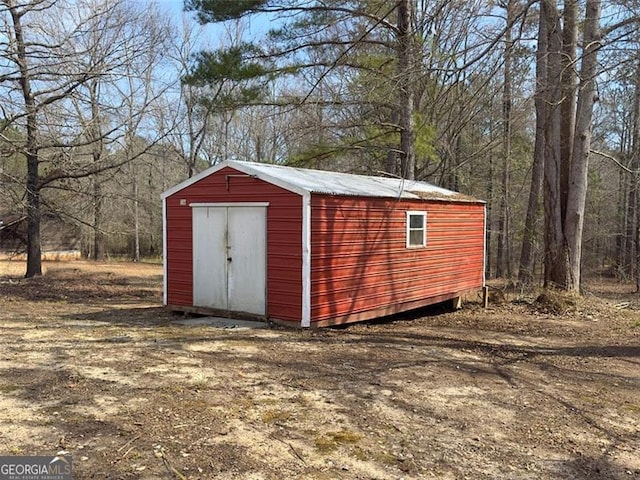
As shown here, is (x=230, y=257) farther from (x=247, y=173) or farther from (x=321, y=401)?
(x=321, y=401)

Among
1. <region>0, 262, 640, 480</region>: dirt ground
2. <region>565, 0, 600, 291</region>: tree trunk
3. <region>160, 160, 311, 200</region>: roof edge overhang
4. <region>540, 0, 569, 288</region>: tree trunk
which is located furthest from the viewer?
<region>540, 0, 569, 288</region>: tree trunk

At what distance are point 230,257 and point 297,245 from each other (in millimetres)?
1449

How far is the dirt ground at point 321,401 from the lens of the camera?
3.69 metres

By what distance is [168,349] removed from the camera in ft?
22.6

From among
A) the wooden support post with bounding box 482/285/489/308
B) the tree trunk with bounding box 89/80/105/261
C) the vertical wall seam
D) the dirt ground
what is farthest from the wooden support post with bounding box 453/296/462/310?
the tree trunk with bounding box 89/80/105/261

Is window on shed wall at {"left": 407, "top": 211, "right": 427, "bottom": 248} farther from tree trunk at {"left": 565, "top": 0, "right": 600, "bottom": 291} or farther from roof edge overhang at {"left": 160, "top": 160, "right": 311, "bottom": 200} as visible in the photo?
tree trunk at {"left": 565, "top": 0, "right": 600, "bottom": 291}

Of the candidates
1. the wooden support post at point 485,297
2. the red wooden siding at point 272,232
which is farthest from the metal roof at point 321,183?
the wooden support post at point 485,297

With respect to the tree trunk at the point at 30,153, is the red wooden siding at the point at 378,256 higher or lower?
lower

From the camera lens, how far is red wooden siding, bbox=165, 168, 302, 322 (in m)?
8.30

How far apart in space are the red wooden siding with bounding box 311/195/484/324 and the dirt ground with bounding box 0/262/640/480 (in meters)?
0.57

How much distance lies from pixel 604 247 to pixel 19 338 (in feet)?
95.5
